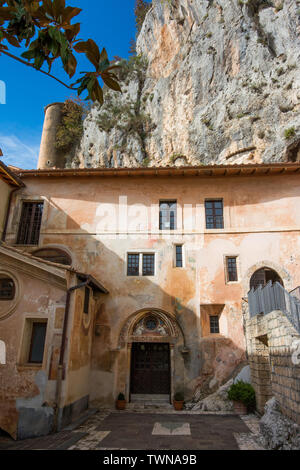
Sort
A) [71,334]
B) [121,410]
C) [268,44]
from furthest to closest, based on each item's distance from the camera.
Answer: [268,44]
[121,410]
[71,334]

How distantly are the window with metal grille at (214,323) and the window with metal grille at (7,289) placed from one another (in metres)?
8.35

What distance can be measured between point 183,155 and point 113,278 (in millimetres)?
13205

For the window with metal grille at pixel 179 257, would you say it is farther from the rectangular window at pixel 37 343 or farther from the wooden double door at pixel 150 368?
the rectangular window at pixel 37 343

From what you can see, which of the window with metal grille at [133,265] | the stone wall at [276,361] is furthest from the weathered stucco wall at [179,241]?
the stone wall at [276,361]

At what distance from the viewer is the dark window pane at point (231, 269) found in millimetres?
14250

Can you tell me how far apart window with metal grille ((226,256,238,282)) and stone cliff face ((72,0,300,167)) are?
24.2 ft

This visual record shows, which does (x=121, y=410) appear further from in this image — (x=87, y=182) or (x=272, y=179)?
(x=272, y=179)

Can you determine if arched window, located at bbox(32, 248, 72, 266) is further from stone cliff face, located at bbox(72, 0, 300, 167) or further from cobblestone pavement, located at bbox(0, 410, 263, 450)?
stone cliff face, located at bbox(72, 0, 300, 167)

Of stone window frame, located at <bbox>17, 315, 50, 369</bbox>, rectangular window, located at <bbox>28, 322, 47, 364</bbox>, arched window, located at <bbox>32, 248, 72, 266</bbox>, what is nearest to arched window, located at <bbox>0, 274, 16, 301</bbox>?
stone window frame, located at <bbox>17, 315, 50, 369</bbox>

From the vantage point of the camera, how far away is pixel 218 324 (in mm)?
13789

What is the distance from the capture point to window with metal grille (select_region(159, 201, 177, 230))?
15.4 meters

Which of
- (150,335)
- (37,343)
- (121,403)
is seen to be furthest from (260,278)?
(37,343)

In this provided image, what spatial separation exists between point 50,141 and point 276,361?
3773 centimetres

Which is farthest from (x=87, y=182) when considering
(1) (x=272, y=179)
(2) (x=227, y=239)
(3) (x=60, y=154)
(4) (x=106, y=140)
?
(3) (x=60, y=154)
